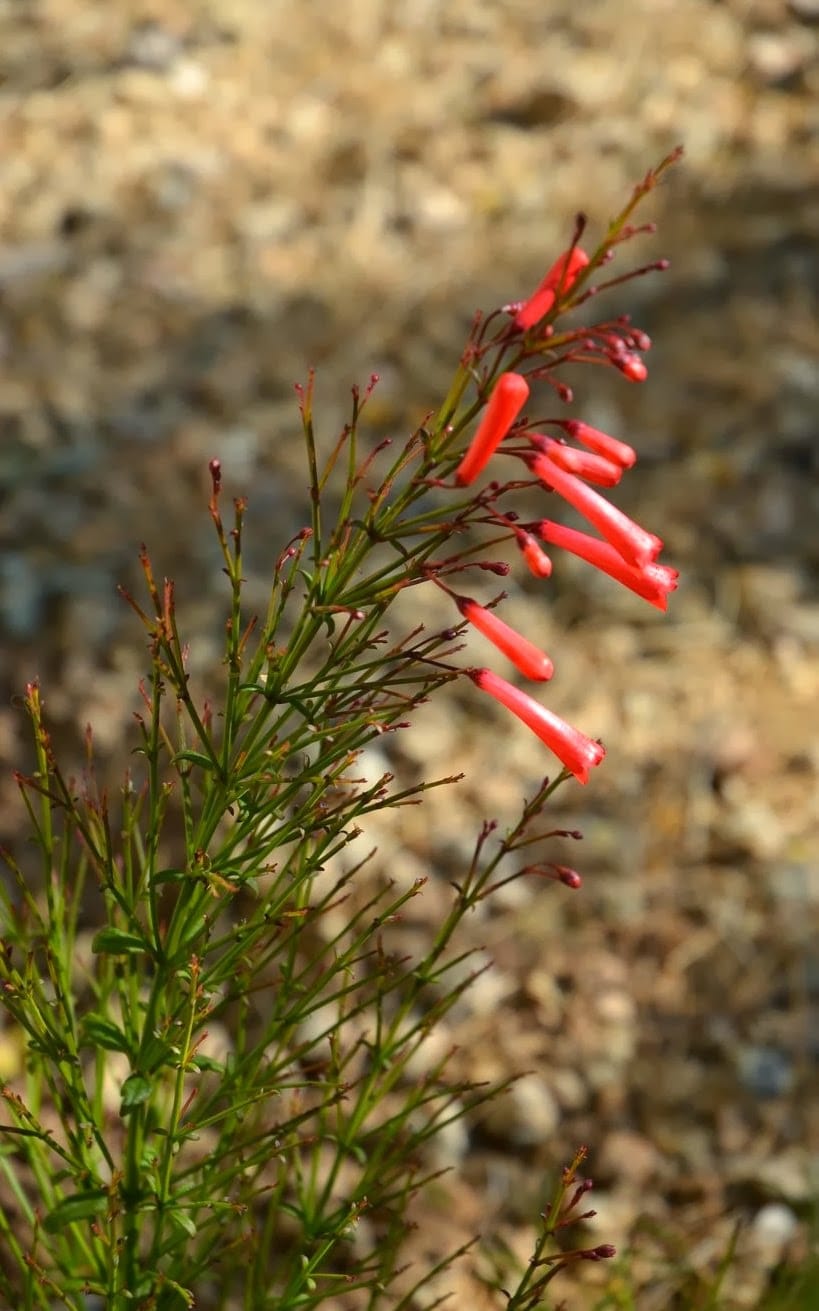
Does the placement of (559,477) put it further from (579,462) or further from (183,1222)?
(183,1222)

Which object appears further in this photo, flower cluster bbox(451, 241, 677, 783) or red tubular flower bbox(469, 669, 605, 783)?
red tubular flower bbox(469, 669, 605, 783)

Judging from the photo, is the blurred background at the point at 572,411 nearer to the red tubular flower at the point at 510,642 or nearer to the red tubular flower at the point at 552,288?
the red tubular flower at the point at 510,642

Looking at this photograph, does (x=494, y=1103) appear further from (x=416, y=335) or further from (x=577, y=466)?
(x=416, y=335)

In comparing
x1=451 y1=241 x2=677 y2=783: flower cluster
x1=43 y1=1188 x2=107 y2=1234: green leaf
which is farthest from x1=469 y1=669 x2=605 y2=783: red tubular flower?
x1=43 y1=1188 x2=107 y2=1234: green leaf

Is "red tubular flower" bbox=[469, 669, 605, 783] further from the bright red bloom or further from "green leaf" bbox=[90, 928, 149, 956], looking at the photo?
"green leaf" bbox=[90, 928, 149, 956]

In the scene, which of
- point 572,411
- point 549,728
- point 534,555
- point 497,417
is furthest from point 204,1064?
point 572,411

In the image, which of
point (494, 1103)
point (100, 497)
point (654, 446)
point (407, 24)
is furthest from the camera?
point (407, 24)

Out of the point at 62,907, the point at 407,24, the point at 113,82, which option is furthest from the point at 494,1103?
the point at 407,24
